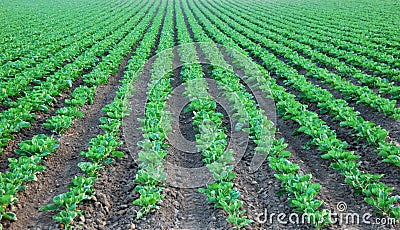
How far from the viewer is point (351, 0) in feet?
109

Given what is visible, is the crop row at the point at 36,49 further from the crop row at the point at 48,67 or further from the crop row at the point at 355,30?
the crop row at the point at 355,30

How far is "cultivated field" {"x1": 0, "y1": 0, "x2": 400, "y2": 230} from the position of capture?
4727 millimetres

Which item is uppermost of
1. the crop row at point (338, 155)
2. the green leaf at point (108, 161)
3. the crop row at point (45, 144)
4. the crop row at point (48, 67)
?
the crop row at point (48, 67)

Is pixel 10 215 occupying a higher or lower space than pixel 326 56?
lower

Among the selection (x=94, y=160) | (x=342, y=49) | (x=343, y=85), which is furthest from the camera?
(x=342, y=49)

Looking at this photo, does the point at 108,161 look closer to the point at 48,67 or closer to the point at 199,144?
the point at 199,144

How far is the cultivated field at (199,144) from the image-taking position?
15.5 ft

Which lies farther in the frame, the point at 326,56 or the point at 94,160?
the point at 326,56

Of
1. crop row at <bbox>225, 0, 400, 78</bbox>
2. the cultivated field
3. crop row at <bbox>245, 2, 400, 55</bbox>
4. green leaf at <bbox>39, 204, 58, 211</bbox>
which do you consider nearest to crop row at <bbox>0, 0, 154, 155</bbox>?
the cultivated field

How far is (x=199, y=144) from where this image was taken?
6.67 metres

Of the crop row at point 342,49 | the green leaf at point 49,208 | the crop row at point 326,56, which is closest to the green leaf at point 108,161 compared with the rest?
the green leaf at point 49,208

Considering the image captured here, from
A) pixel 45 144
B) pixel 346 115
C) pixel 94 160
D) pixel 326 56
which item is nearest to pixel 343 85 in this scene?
pixel 346 115

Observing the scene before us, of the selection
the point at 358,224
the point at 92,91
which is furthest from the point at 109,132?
the point at 358,224

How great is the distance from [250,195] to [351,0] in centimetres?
3288
